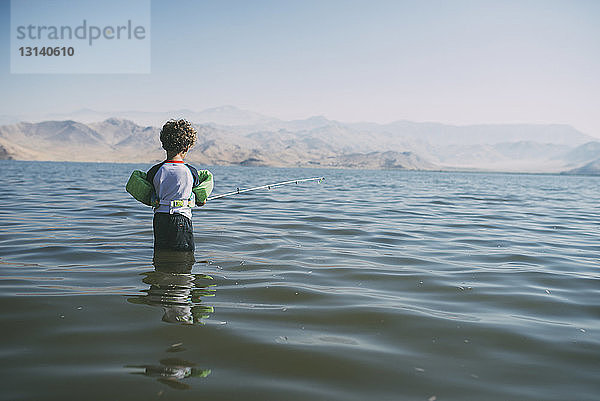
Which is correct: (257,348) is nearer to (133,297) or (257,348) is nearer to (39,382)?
(39,382)

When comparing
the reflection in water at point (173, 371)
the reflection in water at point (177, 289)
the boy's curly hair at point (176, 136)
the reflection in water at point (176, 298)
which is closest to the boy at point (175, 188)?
the boy's curly hair at point (176, 136)

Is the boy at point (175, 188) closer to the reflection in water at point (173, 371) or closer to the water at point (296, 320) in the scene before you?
the water at point (296, 320)

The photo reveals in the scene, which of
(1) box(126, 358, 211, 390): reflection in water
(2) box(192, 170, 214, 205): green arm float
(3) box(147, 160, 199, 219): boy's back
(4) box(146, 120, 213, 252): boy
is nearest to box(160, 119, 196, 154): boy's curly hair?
(4) box(146, 120, 213, 252): boy

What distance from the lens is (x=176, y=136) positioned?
21.3 ft

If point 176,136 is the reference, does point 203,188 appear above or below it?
below

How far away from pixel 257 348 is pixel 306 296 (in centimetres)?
163

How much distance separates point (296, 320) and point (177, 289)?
1.69 meters

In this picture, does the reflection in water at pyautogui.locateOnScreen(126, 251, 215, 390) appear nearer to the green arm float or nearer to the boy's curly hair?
the green arm float

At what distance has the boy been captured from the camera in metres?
6.46

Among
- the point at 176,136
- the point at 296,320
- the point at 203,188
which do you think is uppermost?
the point at 176,136

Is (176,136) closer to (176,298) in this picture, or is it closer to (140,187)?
(140,187)

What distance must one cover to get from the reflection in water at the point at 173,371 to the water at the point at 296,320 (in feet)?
0.05

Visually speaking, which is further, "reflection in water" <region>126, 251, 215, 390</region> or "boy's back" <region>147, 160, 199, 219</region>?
"boy's back" <region>147, 160, 199, 219</region>

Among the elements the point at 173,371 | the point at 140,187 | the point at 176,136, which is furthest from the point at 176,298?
the point at 176,136
